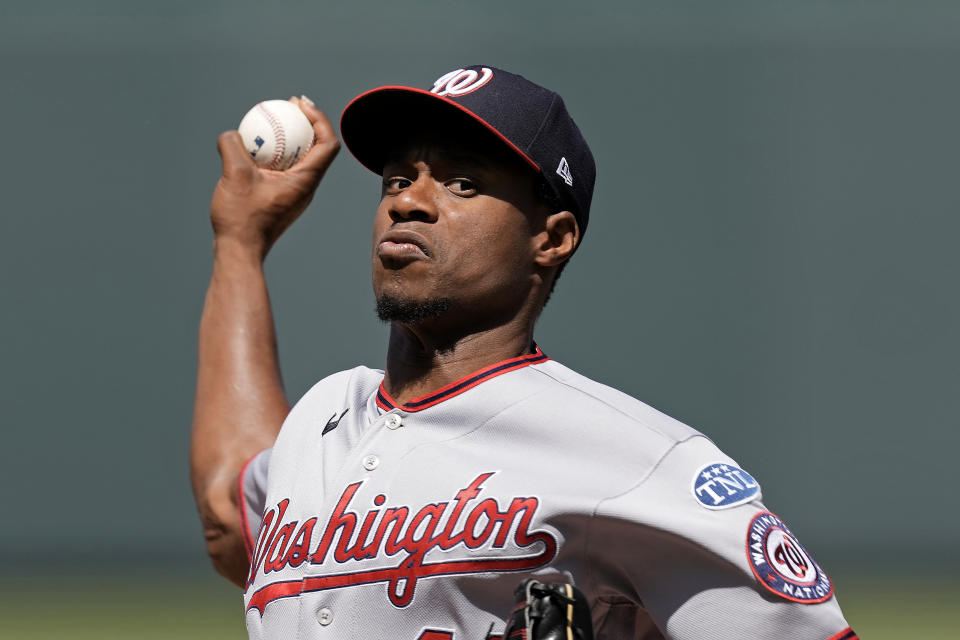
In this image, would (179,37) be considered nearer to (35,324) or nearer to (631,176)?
(35,324)

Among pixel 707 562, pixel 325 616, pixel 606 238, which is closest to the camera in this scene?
pixel 707 562

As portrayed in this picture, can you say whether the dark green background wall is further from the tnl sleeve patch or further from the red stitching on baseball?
the tnl sleeve patch

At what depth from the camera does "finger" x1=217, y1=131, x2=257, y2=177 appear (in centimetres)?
248

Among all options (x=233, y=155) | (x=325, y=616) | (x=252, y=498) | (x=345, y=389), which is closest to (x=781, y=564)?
(x=325, y=616)

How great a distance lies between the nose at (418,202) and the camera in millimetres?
1979

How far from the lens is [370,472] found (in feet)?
6.42

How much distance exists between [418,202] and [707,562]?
0.71 meters

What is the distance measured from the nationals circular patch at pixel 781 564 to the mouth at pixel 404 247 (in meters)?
0.65

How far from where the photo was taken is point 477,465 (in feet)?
6.17

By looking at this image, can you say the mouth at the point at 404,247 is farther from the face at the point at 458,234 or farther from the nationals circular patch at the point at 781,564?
the nationals circular patch at the point at 781,564

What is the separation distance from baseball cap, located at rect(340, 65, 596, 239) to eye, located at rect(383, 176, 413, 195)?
86 mm

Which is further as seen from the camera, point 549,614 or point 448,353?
point 448,353

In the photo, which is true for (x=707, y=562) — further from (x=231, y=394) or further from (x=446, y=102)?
(x=231, y=394)

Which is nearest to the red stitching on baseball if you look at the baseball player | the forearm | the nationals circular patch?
the forearm
